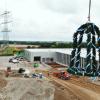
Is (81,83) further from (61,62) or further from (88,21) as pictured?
(61,62)

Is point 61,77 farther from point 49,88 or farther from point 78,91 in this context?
point 49,88

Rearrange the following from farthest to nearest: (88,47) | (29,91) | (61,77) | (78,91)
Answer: (88,47) < (61,77) < (78,91) < (29,91)

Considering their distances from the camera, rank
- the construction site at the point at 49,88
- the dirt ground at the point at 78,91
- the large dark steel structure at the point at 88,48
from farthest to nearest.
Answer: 1. the large dark steel structure at the point at 88,48
2. the dirt ground at the point at 78,91
3. the construction site at the point at 49,88

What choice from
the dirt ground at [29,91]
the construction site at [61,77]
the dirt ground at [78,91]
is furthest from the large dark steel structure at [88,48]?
the dirt ground at [29,91]

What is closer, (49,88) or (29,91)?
(29,91)

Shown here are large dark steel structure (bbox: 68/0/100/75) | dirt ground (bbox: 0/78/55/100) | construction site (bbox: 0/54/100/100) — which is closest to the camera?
dirt ground (bbox: 0/78/55/100)

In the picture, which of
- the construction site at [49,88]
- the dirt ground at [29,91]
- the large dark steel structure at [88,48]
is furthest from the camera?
the large dark steel structure at [88,48]

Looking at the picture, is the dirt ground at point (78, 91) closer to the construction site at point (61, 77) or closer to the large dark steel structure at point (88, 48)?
the construction site at point (61, 77)

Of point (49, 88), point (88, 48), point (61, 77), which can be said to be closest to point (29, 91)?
point (49, 88)

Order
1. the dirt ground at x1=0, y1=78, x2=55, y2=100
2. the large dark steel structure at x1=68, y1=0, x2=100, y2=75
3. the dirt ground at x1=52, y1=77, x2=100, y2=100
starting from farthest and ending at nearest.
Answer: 1. the large dark steel structure at x1=68, y1=0, x2=100, y2=75
2. the dirt ground at x1=52, y1=77, x2=100, y2=100
3. the dirt ground at x1=0, y1=78, x2=55, y2=100

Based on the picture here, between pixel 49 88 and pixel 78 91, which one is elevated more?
pixel 49 88

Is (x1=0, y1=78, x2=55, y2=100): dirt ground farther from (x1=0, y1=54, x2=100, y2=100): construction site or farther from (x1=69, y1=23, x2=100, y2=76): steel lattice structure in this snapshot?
(x1=69, y1=23, x2=100, y2=76): steel lattice structure

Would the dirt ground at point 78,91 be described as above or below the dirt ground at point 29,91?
below

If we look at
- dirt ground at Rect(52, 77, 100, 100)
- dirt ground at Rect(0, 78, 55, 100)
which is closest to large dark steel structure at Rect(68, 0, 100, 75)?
dirt ground at Rect(52, 77, 100, 100)
